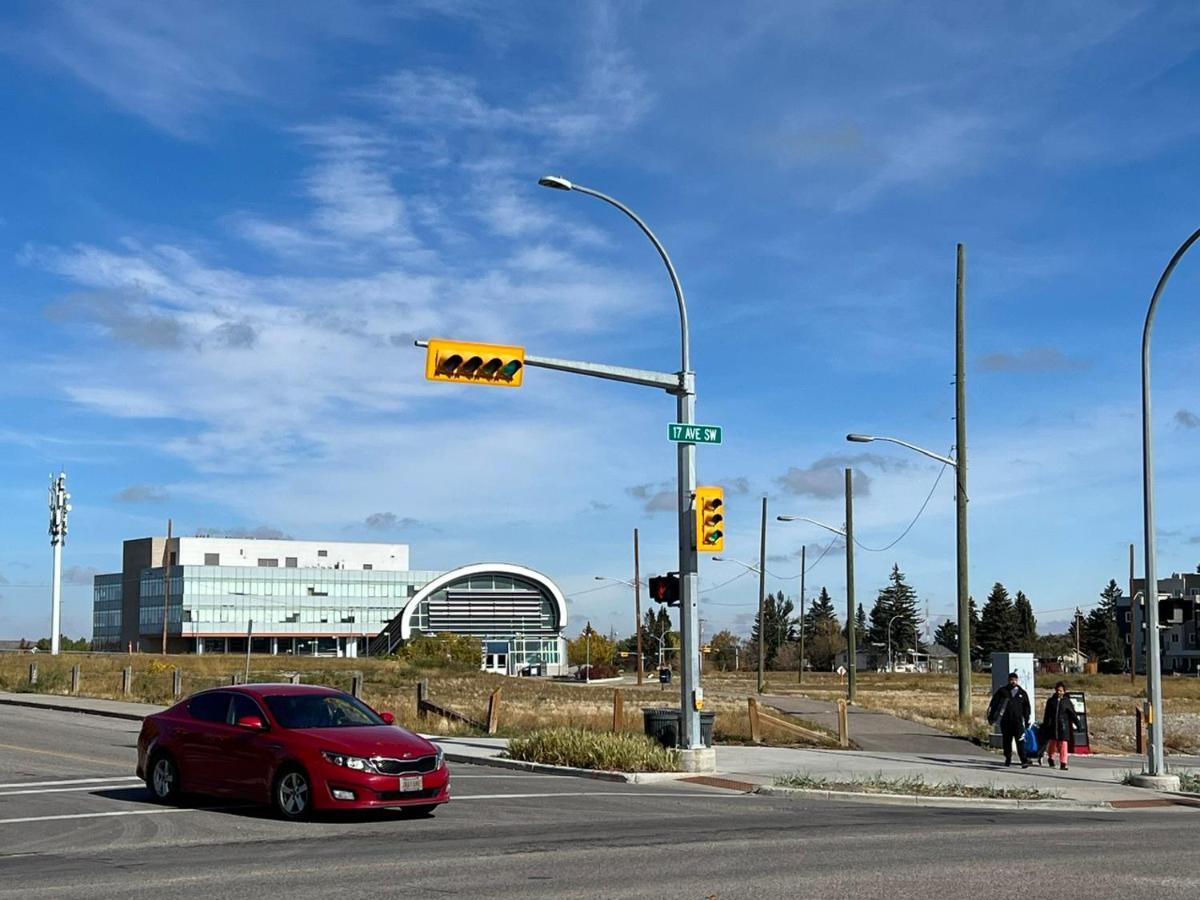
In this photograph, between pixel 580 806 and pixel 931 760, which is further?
pixel 931 760

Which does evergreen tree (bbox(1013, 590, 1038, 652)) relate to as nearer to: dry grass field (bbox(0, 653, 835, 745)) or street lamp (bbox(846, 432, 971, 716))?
dry grass field (bbox(0, 653, 835, 745))

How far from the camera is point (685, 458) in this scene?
22.8 meters

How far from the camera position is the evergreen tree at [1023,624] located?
6344 inches

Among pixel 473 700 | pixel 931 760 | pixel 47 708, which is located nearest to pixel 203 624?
pixel 473 700

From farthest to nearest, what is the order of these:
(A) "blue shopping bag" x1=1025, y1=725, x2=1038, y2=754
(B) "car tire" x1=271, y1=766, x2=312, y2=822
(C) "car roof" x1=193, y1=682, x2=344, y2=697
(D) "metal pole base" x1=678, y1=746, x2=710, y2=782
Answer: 1. (A) "blue shopping bag" x1=1025, y1=725, x2=1038, y2=754
2. (D) "metal pole base" x1=678, y1=746, x2=710, y2=782
3. (C) "car roof" x1=193, y1=682, x2=344, y2=697
4. (B) "car tire" x1=271, y1=766, x2=312, y2=822

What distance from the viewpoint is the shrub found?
21734mm

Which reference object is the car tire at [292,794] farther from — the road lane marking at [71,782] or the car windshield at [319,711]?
the road lane marking at [71,782]

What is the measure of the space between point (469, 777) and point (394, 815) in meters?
5.76

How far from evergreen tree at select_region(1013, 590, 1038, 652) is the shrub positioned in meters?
141

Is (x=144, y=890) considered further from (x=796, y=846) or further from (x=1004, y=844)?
(x=1004, y=844)

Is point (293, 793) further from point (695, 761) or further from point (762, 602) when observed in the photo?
point (762, 602)

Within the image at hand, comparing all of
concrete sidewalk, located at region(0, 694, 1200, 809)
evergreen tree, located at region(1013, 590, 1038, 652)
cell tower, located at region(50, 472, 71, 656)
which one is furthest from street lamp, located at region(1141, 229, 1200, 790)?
evergreen tree, located at region(1013, 590, 1038, 652)

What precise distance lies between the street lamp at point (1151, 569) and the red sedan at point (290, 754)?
13.1 meters

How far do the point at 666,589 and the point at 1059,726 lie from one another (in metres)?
8.36
